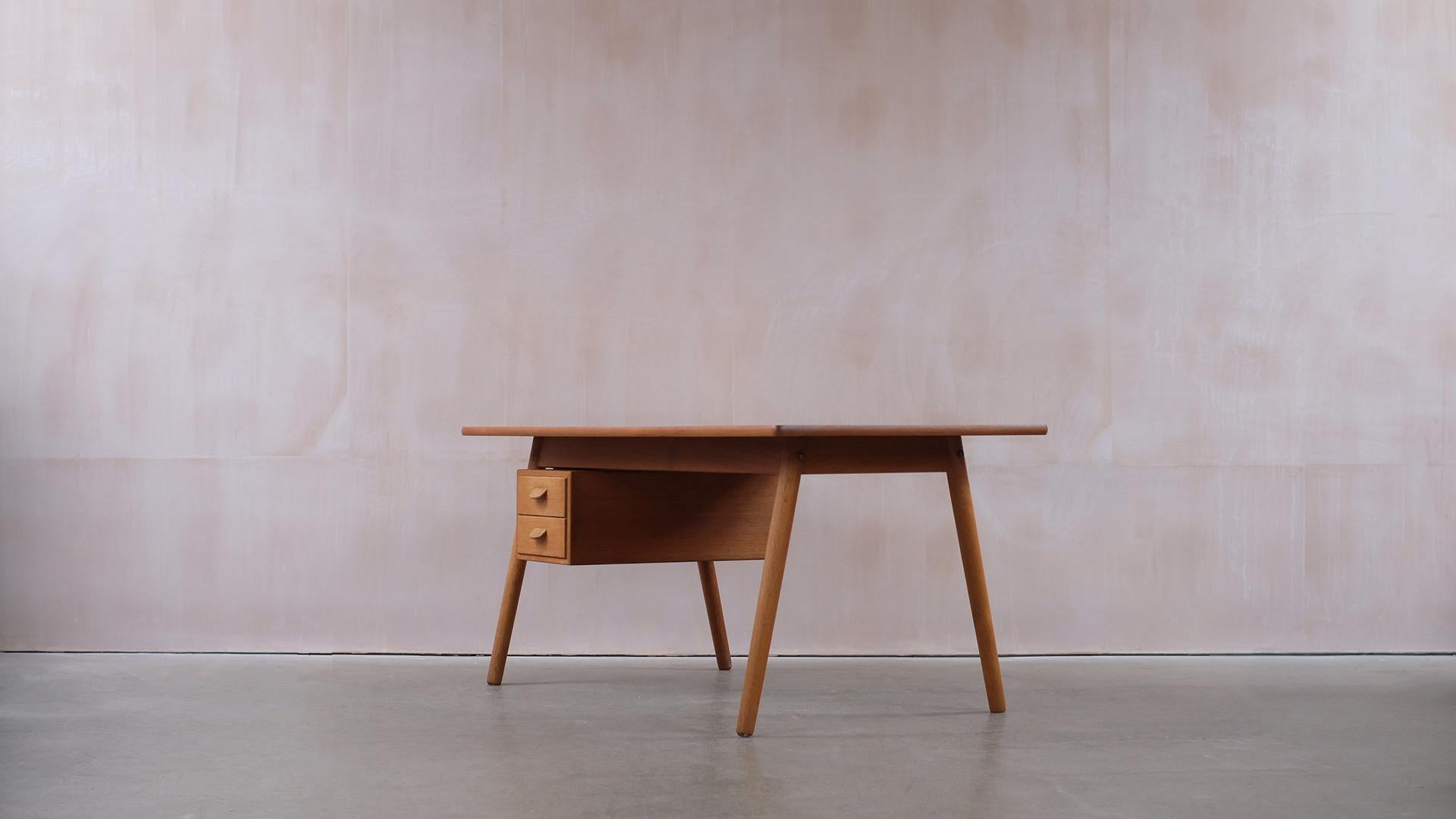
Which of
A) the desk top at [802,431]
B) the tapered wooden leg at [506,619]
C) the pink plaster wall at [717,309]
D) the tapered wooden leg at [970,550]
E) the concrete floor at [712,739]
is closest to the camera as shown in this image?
the concrete floor at [712,739]

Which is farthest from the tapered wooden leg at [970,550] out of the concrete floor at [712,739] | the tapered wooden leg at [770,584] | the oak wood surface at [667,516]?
the oak wood surface at [667,516]

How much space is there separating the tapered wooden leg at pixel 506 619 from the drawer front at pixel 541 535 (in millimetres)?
126

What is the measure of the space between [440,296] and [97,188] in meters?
1.18

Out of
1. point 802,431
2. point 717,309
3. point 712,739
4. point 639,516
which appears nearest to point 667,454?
point 639,516

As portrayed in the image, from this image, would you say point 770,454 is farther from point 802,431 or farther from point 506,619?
point 506,619

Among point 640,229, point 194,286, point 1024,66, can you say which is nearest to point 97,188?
point 194,286

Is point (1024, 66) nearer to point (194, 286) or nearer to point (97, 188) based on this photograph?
point (194, 286)

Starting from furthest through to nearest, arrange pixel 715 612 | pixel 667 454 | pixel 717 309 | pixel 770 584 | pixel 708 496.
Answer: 1. pixel 717 309
2. pixel 715 612
3. pixel 708 496
4. pixel 667 454
5. pixel 770 584

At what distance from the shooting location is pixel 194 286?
13.5ft

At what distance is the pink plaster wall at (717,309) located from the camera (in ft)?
13.3

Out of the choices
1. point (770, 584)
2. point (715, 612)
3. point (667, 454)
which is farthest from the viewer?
point (715, 612)

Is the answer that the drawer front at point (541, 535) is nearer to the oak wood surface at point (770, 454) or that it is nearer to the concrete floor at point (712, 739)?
the oak wood surface at point (770, 454)

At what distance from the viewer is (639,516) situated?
3301 mm

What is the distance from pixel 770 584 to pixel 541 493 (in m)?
0.77
